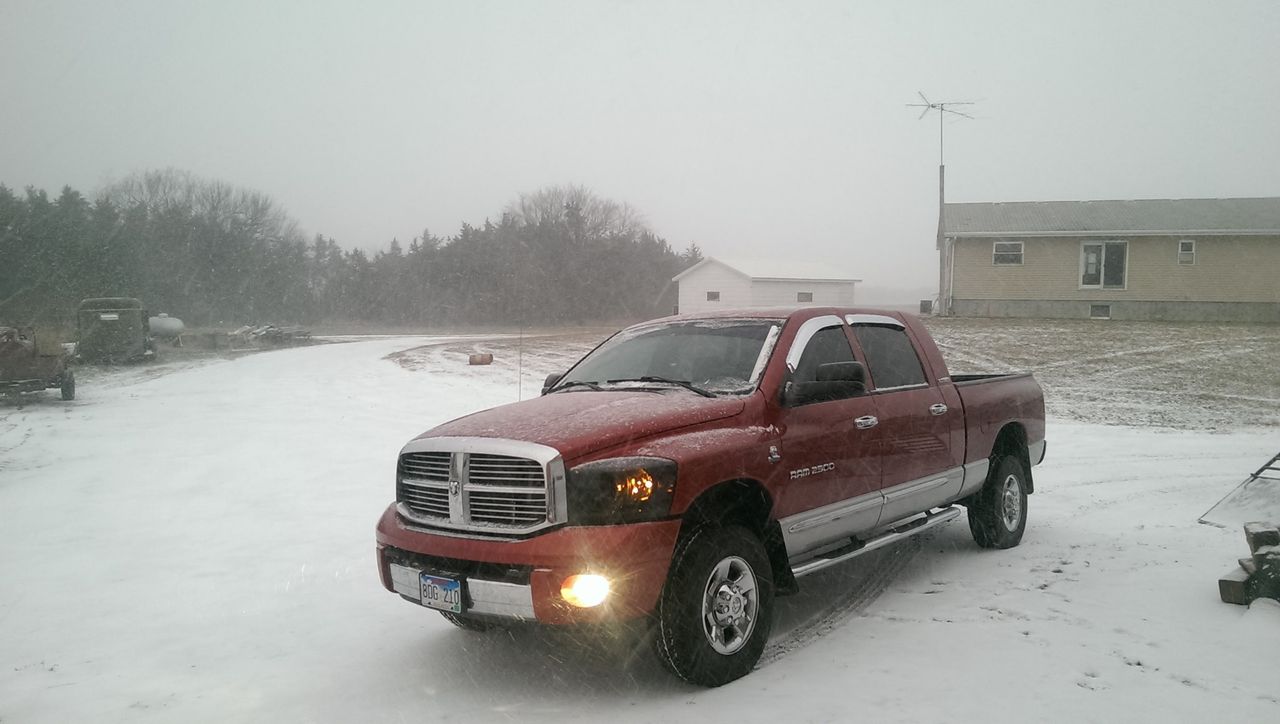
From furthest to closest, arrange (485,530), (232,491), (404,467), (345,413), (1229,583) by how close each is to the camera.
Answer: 1. (345,413)
2. (232,491)
3. (1229,583)
4. (404,467)
5. (485,530)

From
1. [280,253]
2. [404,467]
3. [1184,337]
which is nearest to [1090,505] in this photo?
[404,467]

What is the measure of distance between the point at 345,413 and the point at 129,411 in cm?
426

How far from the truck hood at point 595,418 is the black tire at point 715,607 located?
1.89 ft

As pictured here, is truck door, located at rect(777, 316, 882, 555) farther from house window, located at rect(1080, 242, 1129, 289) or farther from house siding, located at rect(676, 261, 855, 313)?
house siding, located at rect(676, 261, 855, 313)

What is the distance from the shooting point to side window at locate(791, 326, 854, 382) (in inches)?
213

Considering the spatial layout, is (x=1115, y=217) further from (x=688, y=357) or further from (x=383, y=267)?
(x=383, y=267)

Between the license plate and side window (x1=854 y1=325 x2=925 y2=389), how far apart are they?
3.02 meters

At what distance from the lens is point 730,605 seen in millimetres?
4508

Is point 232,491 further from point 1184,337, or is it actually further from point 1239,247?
point 1239,247

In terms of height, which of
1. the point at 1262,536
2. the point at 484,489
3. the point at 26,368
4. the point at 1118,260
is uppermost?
the point at 1118,260

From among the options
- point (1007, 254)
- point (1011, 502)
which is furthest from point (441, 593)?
point (1007, 254)

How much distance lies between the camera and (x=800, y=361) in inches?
213

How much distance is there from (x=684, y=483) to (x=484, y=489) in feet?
3.16

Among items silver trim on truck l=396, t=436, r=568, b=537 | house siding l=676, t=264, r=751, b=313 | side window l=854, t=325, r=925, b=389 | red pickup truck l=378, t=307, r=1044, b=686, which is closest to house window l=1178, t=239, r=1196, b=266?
house siding l=676, t=264, r=751, b=313
